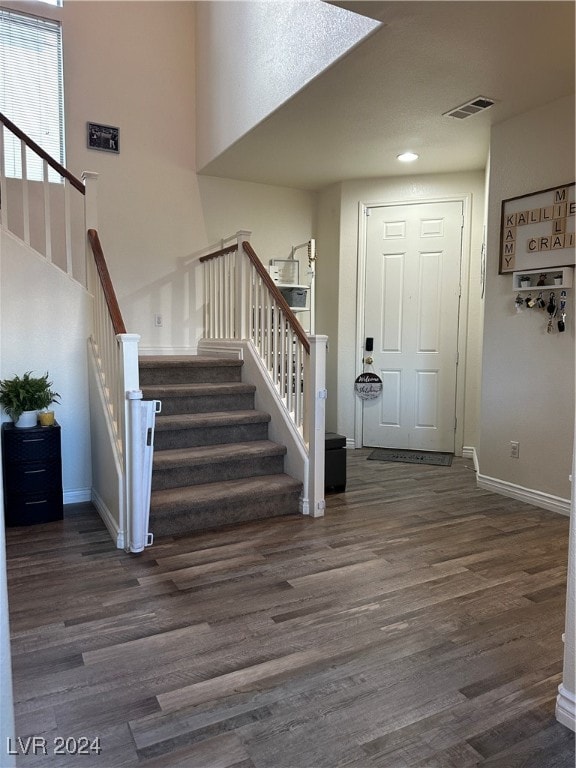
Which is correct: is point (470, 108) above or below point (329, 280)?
above

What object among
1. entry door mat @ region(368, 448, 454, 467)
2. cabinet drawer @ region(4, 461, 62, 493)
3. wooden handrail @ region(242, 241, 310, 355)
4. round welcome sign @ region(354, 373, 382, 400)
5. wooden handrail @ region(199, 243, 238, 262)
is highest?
wooden handrail @ region(199, 243, 238, 262)

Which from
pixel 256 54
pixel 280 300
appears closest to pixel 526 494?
pixel 280 300

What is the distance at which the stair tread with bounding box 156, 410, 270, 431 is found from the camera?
143 inches

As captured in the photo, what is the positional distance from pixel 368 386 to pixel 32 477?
3300 millimetres

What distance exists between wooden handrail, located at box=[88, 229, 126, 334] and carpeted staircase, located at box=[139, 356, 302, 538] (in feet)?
2.50

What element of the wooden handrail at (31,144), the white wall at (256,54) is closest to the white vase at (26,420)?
the wooden handrail at (31,144)

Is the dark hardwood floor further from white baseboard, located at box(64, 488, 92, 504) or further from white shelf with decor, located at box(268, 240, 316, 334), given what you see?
white shelf with decor, located at box(268, 240, 316, 334)

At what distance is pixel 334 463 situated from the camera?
13.1 ft

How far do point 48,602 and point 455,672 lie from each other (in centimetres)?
175

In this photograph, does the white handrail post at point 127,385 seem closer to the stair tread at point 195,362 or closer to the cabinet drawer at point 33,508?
the cabinet drawer at point 33,508

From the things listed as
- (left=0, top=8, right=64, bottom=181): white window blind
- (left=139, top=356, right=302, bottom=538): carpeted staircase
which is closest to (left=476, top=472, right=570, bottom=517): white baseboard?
(left=139, top=356, right=302, bottom=538): carpeted staircase

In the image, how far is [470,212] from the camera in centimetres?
505

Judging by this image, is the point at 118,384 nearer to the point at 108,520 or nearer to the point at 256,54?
the point at 108,520

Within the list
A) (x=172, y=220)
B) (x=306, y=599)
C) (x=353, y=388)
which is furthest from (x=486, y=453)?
(x=172, y=220)
